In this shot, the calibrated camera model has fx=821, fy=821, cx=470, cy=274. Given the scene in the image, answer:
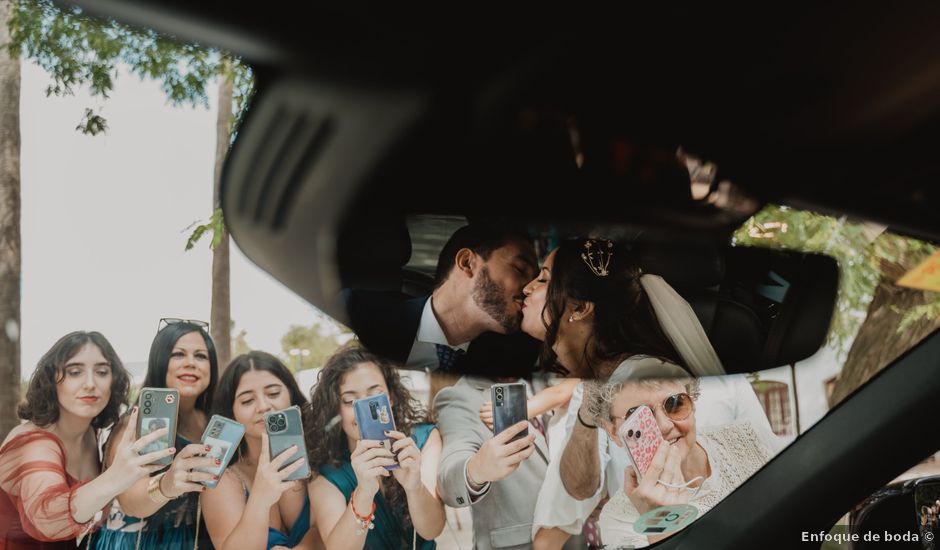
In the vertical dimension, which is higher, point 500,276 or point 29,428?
point 500,276

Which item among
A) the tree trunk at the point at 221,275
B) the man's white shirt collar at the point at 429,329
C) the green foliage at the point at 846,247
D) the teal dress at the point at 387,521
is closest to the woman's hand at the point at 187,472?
the tree trunk at the point at 221,275

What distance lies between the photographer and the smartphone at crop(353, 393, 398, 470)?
2.25m

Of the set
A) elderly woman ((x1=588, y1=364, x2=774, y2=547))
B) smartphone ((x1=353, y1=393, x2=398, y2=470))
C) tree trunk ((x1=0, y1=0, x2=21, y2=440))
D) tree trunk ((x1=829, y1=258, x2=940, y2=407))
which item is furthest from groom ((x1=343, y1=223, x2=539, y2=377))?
tree trunk ((x1=829, y1=258, x2=940, y2=407))

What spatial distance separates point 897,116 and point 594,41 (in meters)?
0.91

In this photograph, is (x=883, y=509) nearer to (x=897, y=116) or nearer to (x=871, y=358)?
(x=871, y=358)

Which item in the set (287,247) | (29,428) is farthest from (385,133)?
(29,428)

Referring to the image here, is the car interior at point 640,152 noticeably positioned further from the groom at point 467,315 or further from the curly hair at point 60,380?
the curly hair at point 60,380

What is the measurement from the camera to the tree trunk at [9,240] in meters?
1.95

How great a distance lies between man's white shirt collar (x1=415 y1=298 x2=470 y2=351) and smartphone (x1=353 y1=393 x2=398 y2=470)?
198 mm

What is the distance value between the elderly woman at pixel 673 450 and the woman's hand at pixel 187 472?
3.66 feet

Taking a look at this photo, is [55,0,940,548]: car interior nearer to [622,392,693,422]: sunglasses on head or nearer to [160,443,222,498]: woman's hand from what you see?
[622,392,693,422]: sunglasses on head

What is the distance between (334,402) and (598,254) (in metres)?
0.86

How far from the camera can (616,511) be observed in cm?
248

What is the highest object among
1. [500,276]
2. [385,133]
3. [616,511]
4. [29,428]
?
[385,133]
